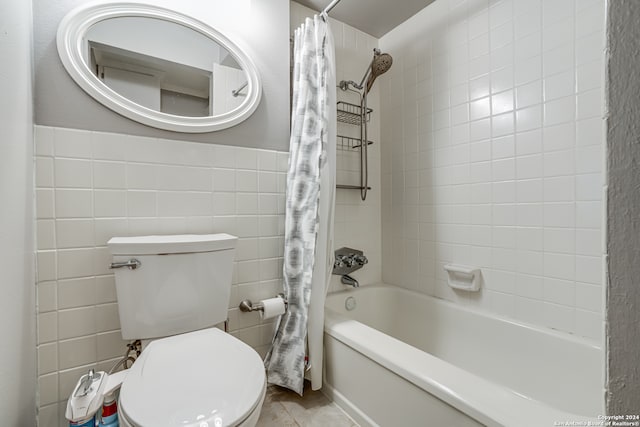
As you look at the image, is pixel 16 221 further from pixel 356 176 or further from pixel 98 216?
pixel 356 176

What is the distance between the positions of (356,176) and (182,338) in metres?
1.44

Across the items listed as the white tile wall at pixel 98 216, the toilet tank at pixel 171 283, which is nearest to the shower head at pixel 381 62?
the white tile wall at pixel 98 216

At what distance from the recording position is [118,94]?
3.69 ft

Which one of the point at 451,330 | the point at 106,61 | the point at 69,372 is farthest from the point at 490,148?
the point at 69,372

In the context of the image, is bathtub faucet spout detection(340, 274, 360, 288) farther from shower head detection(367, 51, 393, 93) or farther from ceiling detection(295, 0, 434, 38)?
ceiling detection(295, 0, 434, 38)

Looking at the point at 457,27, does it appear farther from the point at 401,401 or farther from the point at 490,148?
the point at 401,401

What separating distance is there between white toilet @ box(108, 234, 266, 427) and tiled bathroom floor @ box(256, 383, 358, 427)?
493 mm

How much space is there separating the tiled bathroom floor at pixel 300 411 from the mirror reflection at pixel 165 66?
54.7 inches

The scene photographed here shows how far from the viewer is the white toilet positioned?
686 millimetres

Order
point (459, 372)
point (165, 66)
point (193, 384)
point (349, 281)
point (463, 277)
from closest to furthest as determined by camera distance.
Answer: point (193, 384), point (459, 372), point (165, 66), point (463, 277), point (349, 281)

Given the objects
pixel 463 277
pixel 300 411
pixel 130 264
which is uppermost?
pixel 130 264

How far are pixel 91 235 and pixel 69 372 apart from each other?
52 cm

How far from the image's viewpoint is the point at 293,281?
1.40 meters

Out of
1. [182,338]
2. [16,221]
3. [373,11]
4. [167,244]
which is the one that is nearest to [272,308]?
[182,338]
